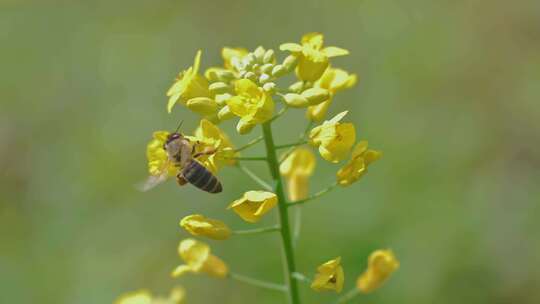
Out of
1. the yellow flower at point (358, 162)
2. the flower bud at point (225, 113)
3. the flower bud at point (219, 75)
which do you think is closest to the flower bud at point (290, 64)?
the flower bud at point (219, 75)

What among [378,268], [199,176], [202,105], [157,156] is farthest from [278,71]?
[378,268]

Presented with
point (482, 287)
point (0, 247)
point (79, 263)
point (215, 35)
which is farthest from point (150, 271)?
Result: point (215, 35)

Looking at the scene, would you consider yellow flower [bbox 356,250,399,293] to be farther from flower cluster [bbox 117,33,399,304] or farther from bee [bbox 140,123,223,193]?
bee [bbox 140,123,223,193]

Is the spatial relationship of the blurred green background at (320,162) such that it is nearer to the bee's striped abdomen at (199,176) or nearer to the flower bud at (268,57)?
the bee's striped abdomen at (199,176)

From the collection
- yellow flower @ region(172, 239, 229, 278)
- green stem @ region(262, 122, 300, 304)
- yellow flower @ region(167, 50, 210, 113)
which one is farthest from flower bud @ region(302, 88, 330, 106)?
yellow flower @ region(172, 239, 229, 278)

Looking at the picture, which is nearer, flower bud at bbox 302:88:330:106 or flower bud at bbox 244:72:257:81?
flower bud at bbox 302:88:330:106

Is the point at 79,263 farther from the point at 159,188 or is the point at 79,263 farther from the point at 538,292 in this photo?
the point at 538,292

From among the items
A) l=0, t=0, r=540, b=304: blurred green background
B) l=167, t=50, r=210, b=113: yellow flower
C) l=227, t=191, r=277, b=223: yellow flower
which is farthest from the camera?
l=0, t=0, r=540, b=304: blurred green background

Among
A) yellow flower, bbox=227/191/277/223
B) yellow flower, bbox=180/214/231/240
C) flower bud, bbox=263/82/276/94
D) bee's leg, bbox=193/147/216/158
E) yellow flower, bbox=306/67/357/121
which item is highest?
flower bud, bbox=263/82/276/94
